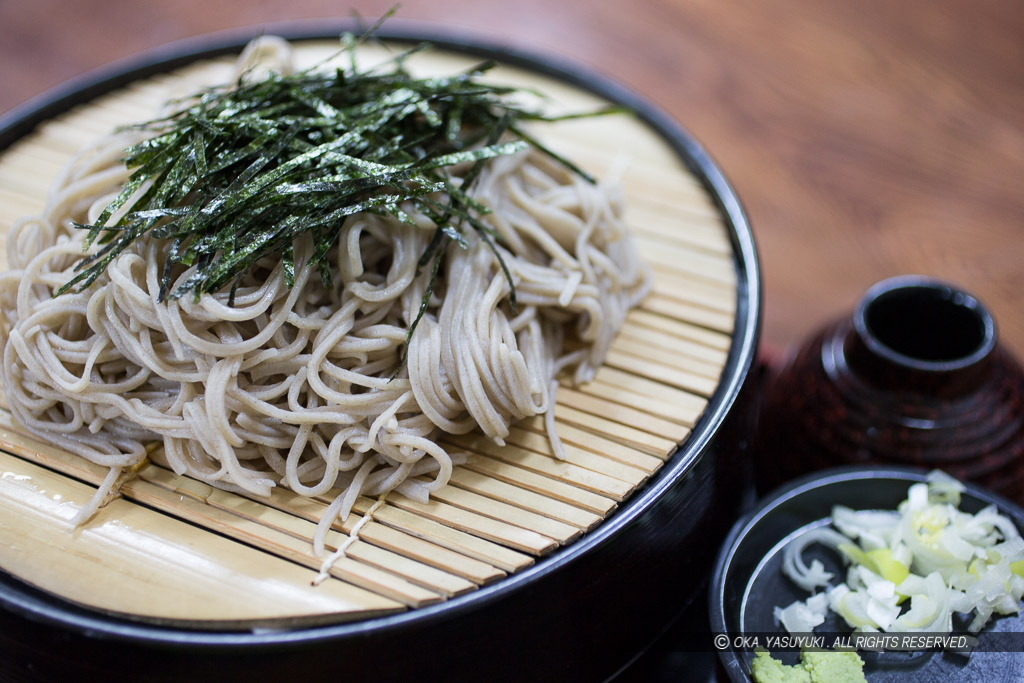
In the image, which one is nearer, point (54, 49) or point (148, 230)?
point (148, 230)

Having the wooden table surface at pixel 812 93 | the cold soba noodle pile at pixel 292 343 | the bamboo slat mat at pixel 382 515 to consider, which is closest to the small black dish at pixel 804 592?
the bamboo slat mat at pixel 382 515

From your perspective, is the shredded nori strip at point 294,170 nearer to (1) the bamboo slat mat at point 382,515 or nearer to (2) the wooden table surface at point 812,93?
(1) the bamboo slat mat at point 382,515

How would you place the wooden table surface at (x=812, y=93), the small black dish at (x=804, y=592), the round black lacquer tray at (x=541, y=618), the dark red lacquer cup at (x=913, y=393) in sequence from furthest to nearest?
the wooden table surface at (x=812, y=93) → the dark red lacquer cup at (x=913, y=393) → the small black dish at (x=804, y=592) → the round black lacquer tray at (x=541, y=618)

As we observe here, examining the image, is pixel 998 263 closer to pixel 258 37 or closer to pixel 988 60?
pixel 988 60

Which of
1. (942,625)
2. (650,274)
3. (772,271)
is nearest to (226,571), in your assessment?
(650,274)

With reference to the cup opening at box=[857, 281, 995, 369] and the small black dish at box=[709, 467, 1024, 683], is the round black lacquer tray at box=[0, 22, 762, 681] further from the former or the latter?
the cup opening at box=[857, 281, 995, 369]

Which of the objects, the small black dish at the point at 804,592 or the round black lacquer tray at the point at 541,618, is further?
the small black dish at the point at 804,592

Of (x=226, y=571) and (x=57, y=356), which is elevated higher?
(x=57, y=356)
